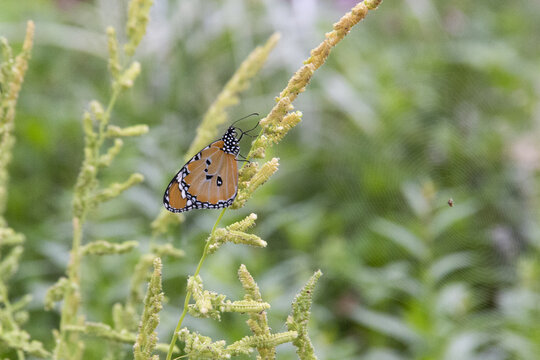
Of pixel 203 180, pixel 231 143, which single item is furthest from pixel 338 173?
pixel 203 180

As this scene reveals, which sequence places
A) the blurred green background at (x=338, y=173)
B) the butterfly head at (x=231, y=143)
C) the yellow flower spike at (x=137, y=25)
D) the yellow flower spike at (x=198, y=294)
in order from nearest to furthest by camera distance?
the yellow flower spike at (x=198, y=294) < the yellow flower spike at (x=137, y=25) < the butterfly head at (x=231, y=143) < the blurred green background at (x=338, y=173)

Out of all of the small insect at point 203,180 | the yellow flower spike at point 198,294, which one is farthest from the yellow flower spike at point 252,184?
the small insect at point 203,180

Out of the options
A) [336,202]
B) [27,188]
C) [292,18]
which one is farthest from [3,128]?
[292,18]

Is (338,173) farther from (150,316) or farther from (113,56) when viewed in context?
(150,316)

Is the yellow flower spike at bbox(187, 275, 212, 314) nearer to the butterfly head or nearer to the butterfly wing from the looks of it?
the butterfly wing

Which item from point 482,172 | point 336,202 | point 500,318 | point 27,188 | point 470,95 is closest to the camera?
point 500,318

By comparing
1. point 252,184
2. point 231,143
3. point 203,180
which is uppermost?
point 231,143

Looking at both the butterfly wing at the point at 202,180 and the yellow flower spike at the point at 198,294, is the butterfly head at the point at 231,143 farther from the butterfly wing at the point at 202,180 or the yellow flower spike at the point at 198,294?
the yellow flower spike at the point at 198,294

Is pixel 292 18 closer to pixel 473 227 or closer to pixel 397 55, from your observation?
pixel 397 55
